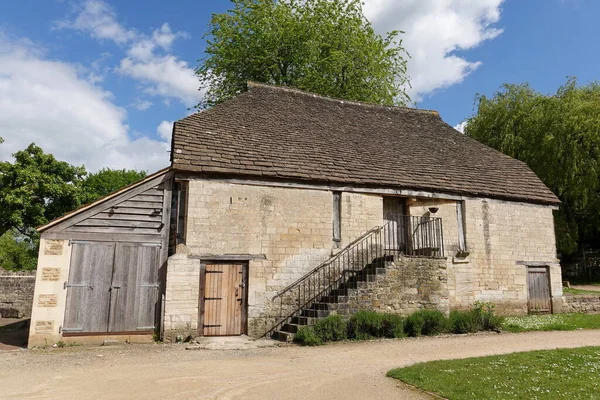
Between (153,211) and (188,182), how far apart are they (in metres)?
1.15

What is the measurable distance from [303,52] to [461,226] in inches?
615

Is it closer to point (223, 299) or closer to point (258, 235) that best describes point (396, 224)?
point (258, 235)

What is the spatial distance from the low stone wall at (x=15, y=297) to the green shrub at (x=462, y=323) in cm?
1529

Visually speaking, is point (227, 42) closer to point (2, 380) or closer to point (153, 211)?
point (153, 211)

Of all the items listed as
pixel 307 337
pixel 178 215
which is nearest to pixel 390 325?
pixel 307 337

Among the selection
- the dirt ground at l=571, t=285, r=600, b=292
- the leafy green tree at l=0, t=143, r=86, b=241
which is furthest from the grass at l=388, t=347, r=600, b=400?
the leafy green tree at l=0, t=143, r=86, b=241

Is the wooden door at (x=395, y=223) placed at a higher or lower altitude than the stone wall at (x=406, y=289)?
higher

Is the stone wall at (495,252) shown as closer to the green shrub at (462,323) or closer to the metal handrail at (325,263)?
the green shrub at (462,323)

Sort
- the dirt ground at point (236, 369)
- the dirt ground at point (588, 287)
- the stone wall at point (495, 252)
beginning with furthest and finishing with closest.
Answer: the dirt ground at point (588, 287) < the stone wall at point (495, 252) < the dirt ground at point (236, 369)

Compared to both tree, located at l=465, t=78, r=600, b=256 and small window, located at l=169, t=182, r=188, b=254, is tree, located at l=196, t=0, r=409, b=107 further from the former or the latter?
small window, located at l=169, t=182, r=188, b=254

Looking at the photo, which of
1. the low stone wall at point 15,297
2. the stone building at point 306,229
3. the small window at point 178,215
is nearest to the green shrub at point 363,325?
the stone building at point 306,229

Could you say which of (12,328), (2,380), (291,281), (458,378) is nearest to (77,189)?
(12,328)

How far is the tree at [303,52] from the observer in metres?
24.8

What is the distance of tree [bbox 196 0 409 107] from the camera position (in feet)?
81.3
